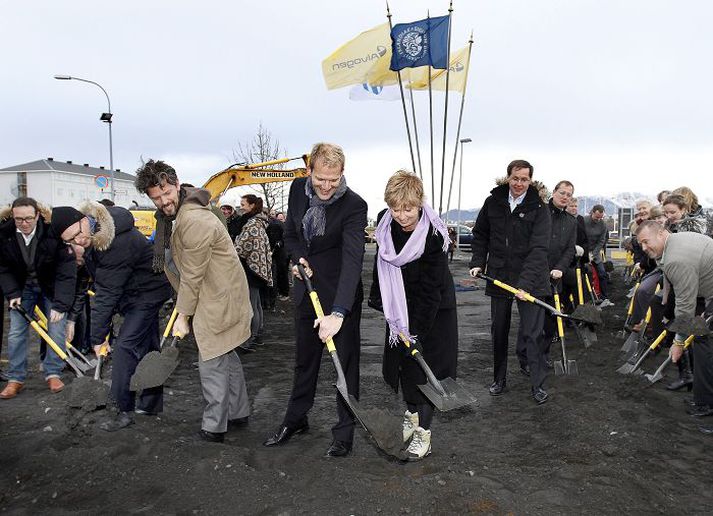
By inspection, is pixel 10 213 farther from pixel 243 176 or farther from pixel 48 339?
pixel 243 176

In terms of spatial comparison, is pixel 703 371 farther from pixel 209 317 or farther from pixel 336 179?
pixel 209 317

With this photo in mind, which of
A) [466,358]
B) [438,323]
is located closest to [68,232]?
[438,323]

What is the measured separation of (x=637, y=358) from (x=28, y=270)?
226 inches

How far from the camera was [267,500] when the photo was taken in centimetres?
296

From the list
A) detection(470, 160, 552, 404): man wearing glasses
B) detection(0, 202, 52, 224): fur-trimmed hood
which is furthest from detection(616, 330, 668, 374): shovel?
detection(0, 202, 52, 224): fur-trimmed hood

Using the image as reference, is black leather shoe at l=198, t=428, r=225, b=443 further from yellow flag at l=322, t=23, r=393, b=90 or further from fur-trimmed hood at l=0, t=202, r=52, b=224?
yellow flag at l=322, t=23, r=393, b=90

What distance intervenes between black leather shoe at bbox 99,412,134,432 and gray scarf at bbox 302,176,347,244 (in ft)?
5.79

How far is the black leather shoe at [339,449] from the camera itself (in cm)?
360

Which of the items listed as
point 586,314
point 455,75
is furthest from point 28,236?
point 455,75

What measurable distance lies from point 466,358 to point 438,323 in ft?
10.3

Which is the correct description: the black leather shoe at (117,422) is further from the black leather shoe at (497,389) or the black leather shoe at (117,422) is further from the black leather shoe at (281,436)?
the black leather shoe at (497,389)

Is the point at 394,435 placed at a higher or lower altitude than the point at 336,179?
lower

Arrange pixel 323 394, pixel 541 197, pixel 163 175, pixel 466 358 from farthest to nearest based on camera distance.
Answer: pixel 466 358 → pixel 323 394 → pixel 541 197 → pixel 163 175

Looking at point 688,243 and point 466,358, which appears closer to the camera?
point 688,243
